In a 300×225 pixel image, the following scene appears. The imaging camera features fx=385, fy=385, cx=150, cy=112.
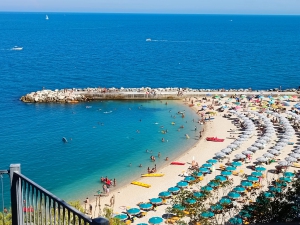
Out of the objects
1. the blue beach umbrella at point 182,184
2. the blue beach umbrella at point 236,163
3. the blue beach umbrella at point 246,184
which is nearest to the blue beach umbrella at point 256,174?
the blue beach umbrella at point 246,184

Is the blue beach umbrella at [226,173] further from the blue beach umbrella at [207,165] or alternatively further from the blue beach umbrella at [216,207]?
the blue beach umbrella at [216,207]

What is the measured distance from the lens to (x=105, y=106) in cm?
5162

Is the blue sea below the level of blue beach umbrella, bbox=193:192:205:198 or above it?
above


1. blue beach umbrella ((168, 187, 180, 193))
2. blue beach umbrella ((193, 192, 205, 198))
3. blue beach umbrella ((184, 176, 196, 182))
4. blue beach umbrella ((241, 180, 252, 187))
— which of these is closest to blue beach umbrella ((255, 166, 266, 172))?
blue beach umbrella ((241, 180, 252, 187))

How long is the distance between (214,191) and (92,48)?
349 feet

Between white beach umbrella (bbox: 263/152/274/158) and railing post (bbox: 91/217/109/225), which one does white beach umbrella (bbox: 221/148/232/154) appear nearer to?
white beach umbrella (bbox: 263/152/274/158)

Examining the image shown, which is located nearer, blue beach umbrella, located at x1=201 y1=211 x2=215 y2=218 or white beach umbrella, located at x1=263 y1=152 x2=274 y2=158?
blue beach umbrella, located at x1=201 y1=211 x2=215 y2=218

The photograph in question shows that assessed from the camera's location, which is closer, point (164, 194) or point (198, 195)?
point (198, 195)

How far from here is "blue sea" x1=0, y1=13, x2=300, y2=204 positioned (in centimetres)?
3231

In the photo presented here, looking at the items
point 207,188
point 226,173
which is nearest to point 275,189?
point 207,188

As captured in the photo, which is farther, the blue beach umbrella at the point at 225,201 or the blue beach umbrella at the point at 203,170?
the blue beach umbrella at the point at 203,170

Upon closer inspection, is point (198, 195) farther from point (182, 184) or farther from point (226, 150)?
point (226, 150)

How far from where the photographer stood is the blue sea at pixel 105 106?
32312 millimetres

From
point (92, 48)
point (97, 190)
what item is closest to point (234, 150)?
point (97, 190)
